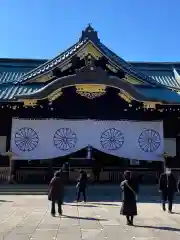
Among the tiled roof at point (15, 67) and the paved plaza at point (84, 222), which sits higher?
the tiled roof at point (15, 67)

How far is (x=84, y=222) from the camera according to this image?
9320 mm

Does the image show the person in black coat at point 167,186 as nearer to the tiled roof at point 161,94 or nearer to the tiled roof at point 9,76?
the tiled roof at point 161,94

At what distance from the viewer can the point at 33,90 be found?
20.1m

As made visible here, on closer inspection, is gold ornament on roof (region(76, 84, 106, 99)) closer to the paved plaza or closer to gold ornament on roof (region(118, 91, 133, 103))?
gold ornament on roof (region(118, 91, 133, 103))

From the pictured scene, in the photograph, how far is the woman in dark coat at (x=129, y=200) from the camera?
29.5 feet

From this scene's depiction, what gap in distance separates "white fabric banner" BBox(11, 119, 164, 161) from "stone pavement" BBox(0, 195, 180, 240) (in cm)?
534

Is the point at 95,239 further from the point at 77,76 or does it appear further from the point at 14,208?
the point at 77,76

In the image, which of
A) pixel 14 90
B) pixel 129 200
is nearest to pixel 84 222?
pixel 129 200

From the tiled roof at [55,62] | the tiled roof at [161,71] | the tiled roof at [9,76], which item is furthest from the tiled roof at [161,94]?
the tiled roof at [9,76]

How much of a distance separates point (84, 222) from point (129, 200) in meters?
1.33

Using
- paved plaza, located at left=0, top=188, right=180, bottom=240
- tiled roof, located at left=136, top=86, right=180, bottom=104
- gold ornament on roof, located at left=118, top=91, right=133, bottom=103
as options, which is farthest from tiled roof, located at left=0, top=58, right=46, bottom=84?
paved plaza, located at left=0, top=188, right=180, bottom=240

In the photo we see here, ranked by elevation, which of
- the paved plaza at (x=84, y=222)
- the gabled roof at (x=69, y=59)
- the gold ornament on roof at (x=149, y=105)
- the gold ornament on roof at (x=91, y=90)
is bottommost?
the paved plaza at (x=84, y=222)

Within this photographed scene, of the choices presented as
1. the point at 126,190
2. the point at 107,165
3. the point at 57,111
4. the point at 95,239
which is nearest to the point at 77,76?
the point at 57,111

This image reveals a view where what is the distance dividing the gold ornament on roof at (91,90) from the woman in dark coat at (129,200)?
995 centimetres
